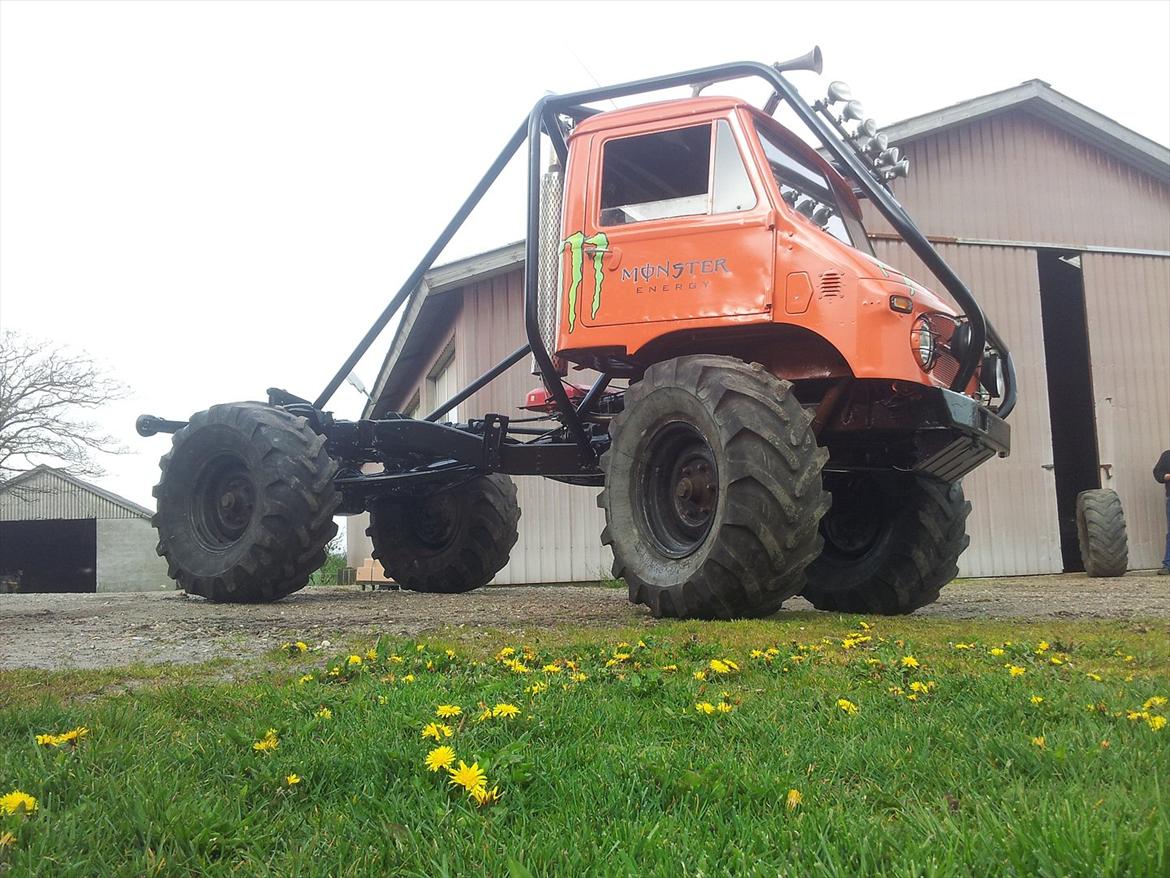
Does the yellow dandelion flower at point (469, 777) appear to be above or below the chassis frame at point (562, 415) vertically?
below

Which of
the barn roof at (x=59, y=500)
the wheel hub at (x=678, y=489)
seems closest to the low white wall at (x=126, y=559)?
the barn roof at (x=59, y=500)

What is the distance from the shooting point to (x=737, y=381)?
5223 millimetres

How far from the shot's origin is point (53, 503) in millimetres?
37562

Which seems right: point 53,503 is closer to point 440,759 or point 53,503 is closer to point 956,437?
point 956,437

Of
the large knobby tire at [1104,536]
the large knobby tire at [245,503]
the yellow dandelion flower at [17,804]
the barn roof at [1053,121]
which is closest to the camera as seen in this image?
the yellow dandelion flower at [17,804]

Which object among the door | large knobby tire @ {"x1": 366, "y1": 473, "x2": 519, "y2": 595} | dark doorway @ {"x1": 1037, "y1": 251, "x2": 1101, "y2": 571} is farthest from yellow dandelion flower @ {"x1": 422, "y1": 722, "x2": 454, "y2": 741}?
dark doorway @ {"x1": 1037, "y1": 251, "x2": 1101, "y2": 571}

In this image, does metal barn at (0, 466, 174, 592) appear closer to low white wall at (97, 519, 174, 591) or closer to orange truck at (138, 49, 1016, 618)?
low white wall at (97, 519, 174, 591)

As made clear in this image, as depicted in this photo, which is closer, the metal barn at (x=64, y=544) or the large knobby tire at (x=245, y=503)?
the large knobby tire at (x=245, y=503)

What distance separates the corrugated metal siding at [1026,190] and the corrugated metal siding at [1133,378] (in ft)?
1.70

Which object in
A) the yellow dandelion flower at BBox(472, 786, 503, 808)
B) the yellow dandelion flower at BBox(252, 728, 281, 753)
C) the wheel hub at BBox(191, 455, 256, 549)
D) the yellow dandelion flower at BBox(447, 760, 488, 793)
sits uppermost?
the wheel hub at BBox(191, 455, 256, 549)

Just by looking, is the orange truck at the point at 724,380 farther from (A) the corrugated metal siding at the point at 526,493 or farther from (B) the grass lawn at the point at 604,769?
(A) the corrugated metal siding at the point at 526,493

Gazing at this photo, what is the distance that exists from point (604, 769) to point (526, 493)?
10.2m

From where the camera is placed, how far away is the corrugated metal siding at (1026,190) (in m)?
13.8

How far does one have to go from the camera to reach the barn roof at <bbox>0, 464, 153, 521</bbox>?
35.9 metres
